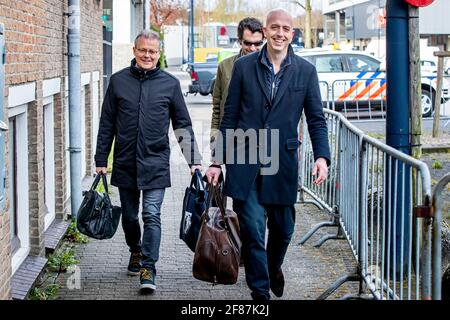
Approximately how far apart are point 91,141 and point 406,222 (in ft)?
25.3

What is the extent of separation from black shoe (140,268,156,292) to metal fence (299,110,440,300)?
3.97 ft

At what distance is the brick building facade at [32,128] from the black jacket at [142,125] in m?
0.64

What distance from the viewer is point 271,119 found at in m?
5.99

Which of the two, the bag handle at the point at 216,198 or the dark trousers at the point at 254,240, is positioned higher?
the bag handle at the point at 216,198

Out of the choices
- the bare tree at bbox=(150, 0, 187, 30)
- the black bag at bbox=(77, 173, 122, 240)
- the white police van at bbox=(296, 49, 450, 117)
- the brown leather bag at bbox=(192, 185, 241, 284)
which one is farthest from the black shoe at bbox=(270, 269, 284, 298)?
the bare tree at bbox=(150, 0, 187, 30)

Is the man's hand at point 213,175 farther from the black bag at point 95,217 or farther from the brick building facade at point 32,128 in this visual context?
the brick building facade at point 32,128

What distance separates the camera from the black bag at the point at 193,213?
640 cm

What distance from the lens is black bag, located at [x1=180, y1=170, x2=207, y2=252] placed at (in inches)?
252

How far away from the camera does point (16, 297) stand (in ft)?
19.7

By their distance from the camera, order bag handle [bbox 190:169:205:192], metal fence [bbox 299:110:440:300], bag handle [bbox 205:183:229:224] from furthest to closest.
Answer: bag handle [bbox 190:169:205:192] < bag handle [bbox 205:183:229:224] < metal fence [bbox 299:110:440:300]

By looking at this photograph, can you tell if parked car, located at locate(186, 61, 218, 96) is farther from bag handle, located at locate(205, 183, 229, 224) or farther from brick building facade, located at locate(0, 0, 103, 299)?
bag handle, located at locate(205, 183, 229, 224)

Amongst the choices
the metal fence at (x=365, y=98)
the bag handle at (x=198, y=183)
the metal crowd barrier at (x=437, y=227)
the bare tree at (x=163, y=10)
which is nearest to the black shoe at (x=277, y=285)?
the bag handle at (x=198, y=183)

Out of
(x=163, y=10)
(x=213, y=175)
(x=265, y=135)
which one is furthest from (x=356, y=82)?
(x=163, y=10)

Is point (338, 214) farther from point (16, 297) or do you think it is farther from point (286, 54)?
point (16, 297)
